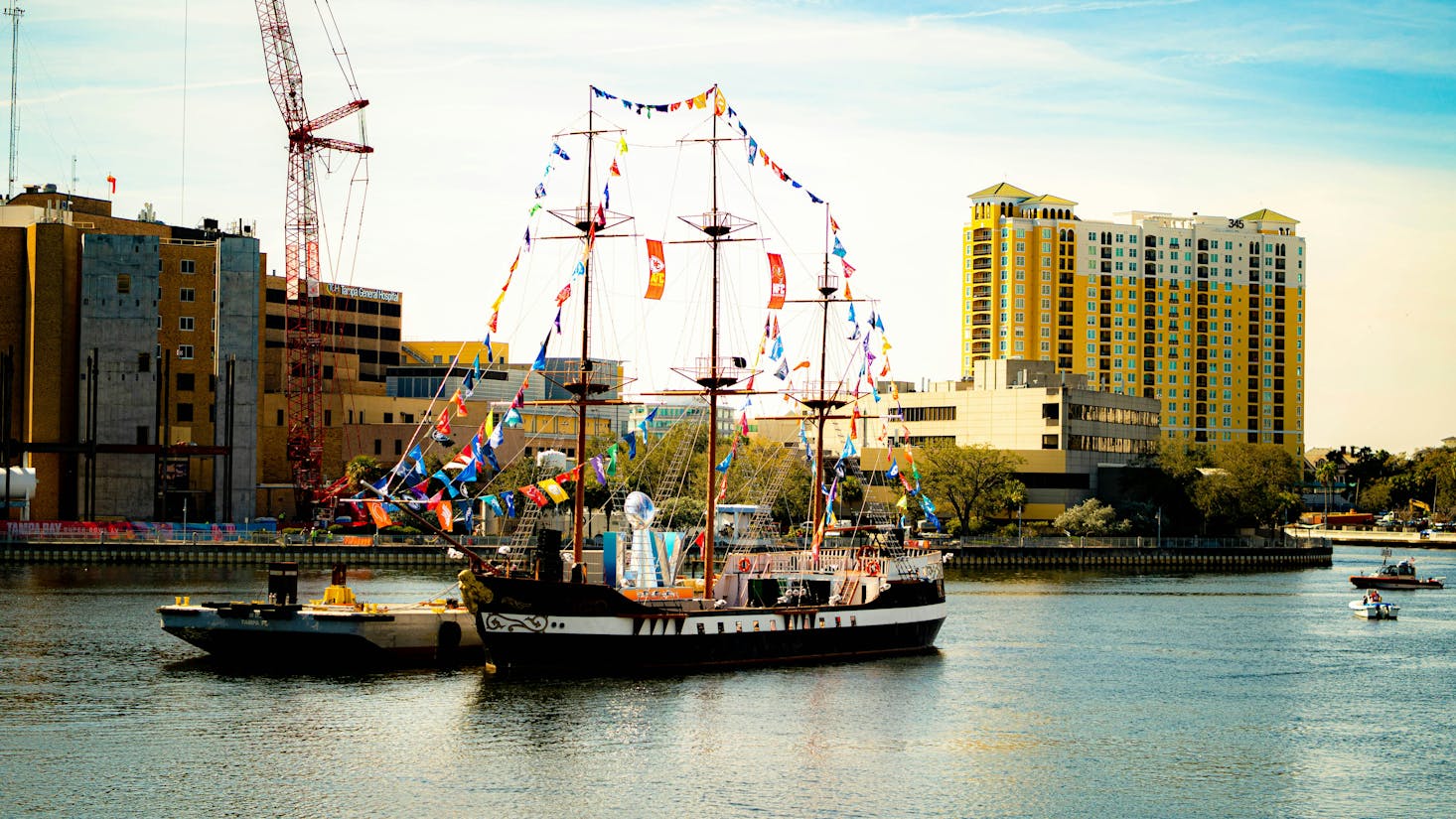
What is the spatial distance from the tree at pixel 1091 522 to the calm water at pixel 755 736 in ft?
259

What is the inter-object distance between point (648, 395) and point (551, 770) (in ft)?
94.3

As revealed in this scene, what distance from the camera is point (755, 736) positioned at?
52.0m

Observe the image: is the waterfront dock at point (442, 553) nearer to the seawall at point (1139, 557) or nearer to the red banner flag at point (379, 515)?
the seawall at point (1139, 557)

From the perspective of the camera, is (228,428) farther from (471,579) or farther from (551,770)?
(551,770)

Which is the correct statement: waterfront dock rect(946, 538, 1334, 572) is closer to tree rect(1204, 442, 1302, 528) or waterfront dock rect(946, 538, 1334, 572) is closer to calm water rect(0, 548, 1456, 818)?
tree rect(1204, 442, 1302, 528)

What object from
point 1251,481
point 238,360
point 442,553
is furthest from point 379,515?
point 1251,481

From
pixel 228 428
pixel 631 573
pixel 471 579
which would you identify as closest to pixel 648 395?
pixel 631 573

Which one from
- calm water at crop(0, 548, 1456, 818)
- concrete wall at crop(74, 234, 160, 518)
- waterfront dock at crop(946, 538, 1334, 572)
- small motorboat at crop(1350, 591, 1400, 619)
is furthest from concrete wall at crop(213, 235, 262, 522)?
small motorboat at crop(1350, 591, 1400, 619)

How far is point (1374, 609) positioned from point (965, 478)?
63185mm

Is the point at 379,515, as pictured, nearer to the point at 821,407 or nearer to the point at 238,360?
the point at 821,407

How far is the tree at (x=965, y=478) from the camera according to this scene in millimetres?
159375

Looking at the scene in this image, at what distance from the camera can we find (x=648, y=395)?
7288 cm

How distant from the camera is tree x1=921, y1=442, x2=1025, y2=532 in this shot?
15938 cm

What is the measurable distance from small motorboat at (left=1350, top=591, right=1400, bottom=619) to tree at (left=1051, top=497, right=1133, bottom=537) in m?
57.5
